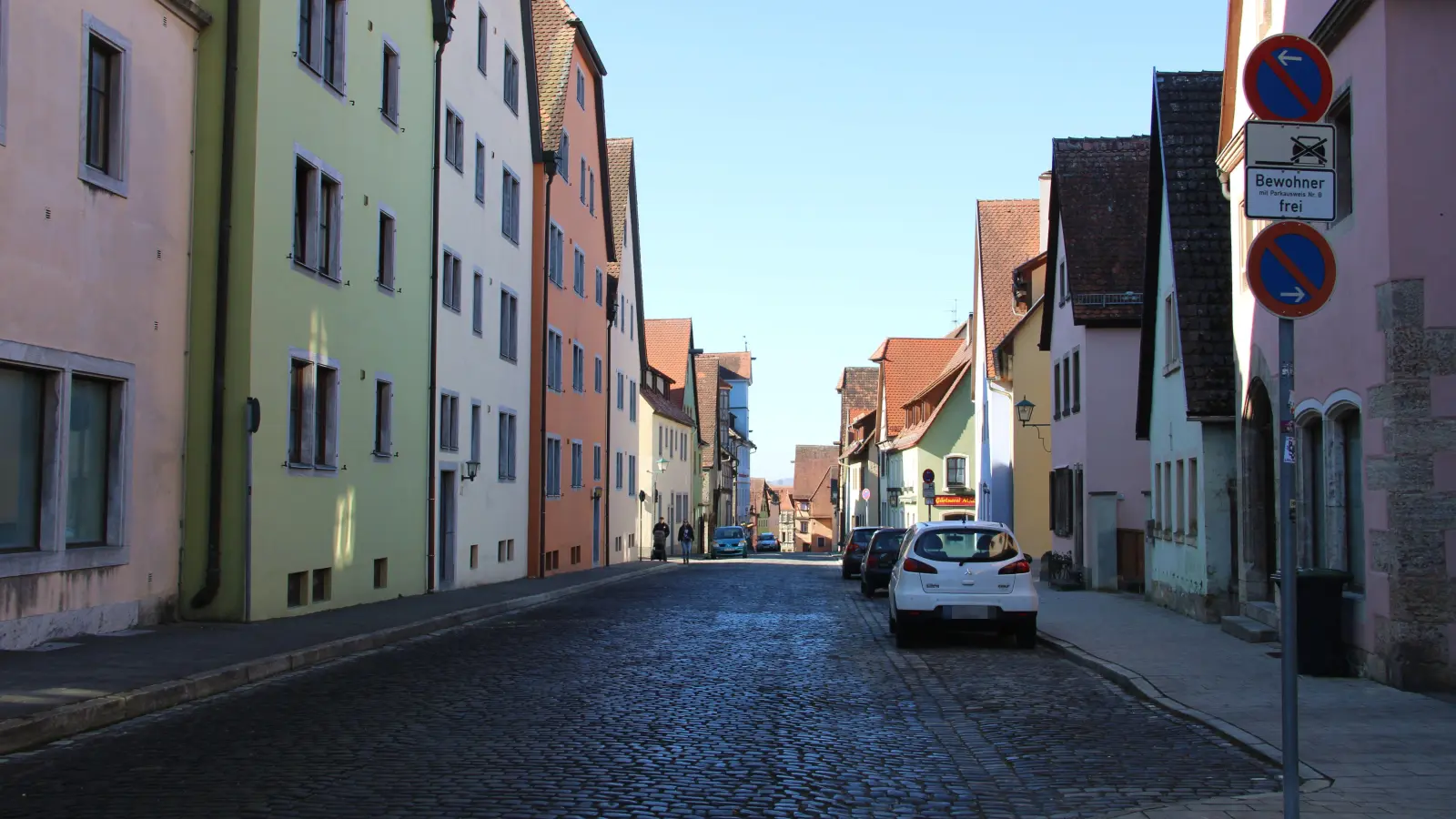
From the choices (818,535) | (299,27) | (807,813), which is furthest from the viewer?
(818,535)

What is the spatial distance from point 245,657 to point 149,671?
152cm

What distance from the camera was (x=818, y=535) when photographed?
133 metres

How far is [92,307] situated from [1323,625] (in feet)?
42.1

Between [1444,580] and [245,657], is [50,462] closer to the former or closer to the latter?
[245,657]

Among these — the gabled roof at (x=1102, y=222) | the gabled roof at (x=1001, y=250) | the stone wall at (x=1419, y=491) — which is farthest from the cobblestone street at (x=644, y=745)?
the gabled roof at (x=1001, y=250)

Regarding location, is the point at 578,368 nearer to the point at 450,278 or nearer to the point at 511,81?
the point at 511,81

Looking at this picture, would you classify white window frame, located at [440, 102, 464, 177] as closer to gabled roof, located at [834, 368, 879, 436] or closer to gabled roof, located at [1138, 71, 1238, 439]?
gabled roof, located at [1138, 71, 1238, 439]

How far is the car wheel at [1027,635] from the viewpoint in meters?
17.1

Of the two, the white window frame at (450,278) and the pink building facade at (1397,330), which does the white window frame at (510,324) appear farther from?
the pink building facade at (1397,330)

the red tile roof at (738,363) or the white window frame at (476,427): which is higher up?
the red tile roof at (738,363)

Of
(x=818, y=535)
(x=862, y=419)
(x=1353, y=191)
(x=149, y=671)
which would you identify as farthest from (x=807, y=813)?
(x=818, y=535)

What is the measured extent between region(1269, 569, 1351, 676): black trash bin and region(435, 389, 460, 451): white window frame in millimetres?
17846

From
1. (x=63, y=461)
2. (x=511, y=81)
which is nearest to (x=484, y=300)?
(x=511, y=81)

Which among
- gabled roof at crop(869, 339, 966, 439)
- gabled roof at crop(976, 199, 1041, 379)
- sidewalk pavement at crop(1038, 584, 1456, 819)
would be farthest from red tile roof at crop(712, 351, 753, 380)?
sidewalk pavement at crop(1038, 584, 1456, 819)
